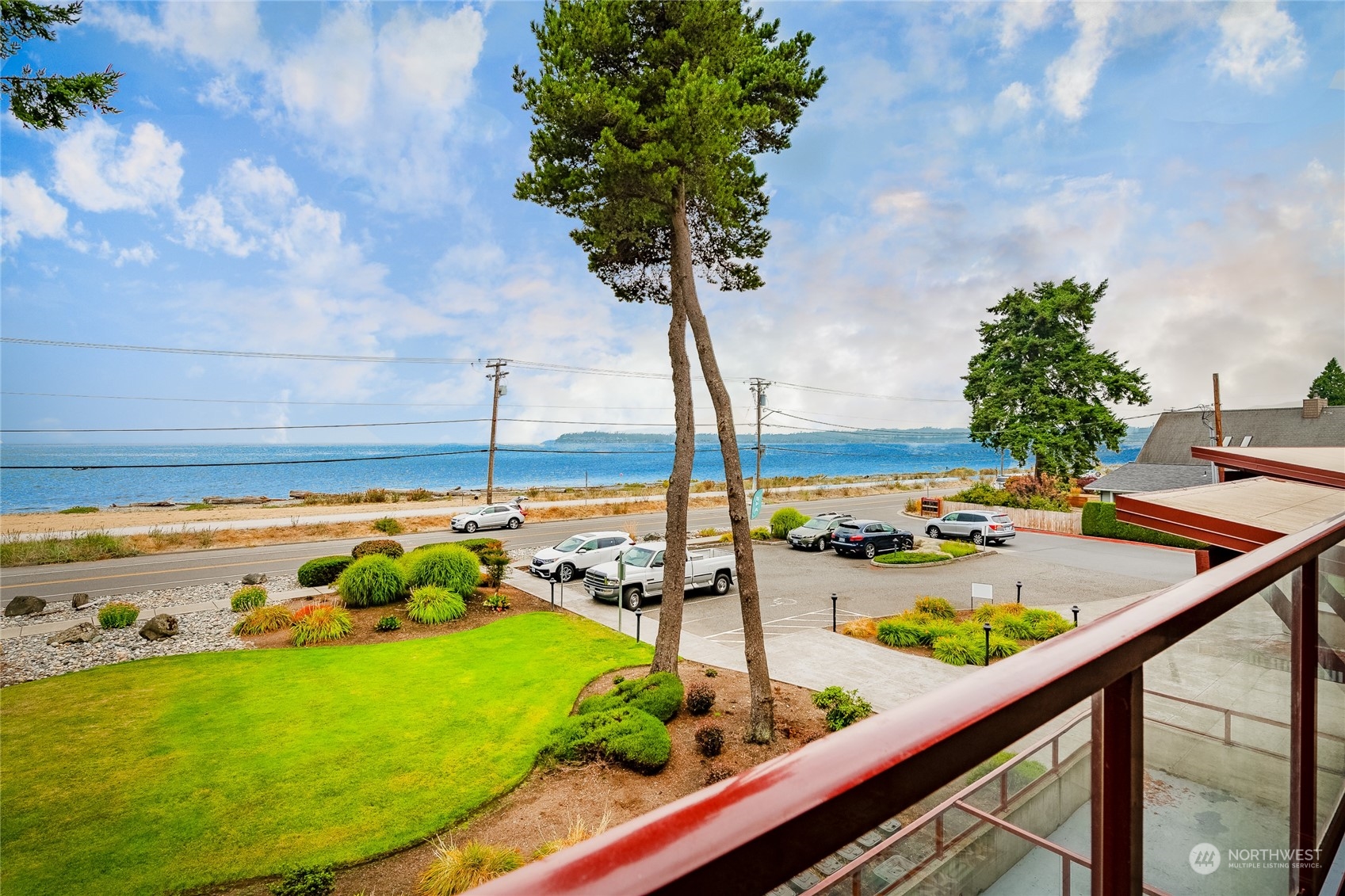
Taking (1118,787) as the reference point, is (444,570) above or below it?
below

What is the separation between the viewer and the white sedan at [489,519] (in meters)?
33.2

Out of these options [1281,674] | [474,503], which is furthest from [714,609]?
[474,503]

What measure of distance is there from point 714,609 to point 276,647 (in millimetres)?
11161

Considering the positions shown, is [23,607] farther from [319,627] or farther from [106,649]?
[319,627]

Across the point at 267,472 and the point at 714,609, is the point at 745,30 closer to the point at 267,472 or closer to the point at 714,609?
the point at 714,609

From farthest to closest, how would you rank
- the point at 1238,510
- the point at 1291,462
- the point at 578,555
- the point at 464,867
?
1. the point at 578,555
2. the point at 464,867
3. the point at 1291,462
4. the point at 1238,510

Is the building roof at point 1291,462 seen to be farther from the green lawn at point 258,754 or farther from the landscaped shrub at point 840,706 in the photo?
the green lawn at point 258,754

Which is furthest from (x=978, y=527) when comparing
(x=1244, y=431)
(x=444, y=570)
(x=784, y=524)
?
(x=444, y=570)

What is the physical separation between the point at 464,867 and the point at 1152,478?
135ft

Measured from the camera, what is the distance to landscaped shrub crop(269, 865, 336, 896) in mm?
6066

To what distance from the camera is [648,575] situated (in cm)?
1872

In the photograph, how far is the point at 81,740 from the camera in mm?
9367

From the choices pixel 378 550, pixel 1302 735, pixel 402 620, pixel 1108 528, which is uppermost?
pixel 1302 735

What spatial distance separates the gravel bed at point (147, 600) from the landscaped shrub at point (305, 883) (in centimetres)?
1473
